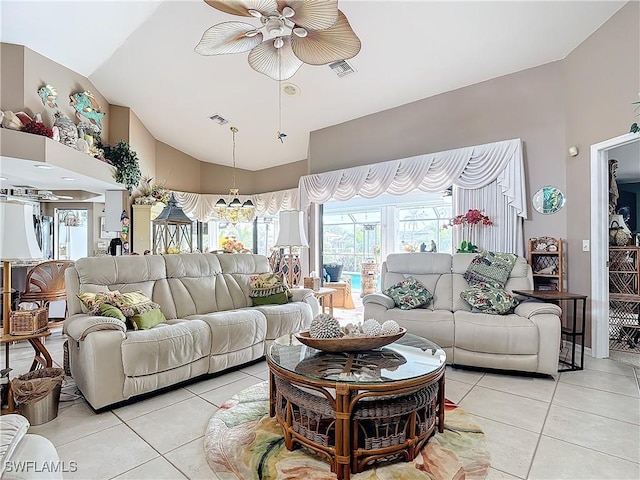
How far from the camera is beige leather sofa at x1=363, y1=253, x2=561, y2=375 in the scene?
3027 millimetres

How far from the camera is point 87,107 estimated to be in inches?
212

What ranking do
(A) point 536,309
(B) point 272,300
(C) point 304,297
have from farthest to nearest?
(C) point 304,297 < (B) point 272,300 < (A) point 536,309

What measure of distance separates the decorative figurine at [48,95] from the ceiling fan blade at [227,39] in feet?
10.5

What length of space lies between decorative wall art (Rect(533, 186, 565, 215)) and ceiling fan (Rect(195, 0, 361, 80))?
2868 mm

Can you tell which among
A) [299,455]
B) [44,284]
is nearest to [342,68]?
[299,455]

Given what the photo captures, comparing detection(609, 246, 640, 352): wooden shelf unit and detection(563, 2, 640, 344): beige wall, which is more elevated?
detection(563, 2, 640, 344): beige wall

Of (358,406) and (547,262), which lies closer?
(358,406)

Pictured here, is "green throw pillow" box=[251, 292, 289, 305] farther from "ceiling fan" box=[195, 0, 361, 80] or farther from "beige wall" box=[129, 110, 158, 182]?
"beige wall" box=[129, 110, 158, 182]

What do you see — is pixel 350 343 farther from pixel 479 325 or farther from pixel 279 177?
pixel 279 177

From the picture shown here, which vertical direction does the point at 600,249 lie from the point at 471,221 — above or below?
below

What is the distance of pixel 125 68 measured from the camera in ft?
16.9

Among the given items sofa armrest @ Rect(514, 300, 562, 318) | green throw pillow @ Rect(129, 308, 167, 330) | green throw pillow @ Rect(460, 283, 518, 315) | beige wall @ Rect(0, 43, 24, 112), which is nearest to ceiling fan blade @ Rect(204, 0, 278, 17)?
green throw pillow @ Rect(129, 308, 167, 330)

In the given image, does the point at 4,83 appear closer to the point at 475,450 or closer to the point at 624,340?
the point at 475,450

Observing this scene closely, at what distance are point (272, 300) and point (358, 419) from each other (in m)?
2.34
